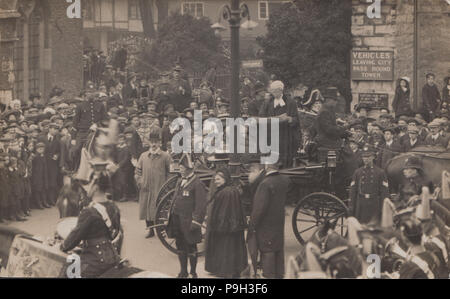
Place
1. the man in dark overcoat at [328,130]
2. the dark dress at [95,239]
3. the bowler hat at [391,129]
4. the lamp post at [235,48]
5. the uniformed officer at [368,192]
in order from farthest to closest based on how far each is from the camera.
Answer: the bowler hat at [391,129]
the man in dark overcoat at [328,130]
the lamp post at [235,48]
the uniformed officer at [368,192]
the dark dress at [95,239]

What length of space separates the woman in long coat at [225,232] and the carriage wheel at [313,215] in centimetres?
77

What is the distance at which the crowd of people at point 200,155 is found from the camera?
14.2m

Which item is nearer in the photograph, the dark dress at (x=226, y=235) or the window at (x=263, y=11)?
the dark dress at (x=226, y=235)

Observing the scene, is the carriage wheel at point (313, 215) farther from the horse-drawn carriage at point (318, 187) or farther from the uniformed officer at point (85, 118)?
the uniformed officer at point (85, 118)

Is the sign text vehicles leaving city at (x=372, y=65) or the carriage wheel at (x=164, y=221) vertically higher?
the sign text vehicles leaving city at (x=372, y=65)

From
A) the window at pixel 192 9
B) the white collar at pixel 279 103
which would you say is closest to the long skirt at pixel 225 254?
the white collar at pixel 279 103

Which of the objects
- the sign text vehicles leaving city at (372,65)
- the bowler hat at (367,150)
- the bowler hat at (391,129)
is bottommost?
the bowler hat at (367,150)

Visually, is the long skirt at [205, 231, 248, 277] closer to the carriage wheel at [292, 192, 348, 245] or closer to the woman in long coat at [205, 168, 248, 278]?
the woman in long coat at [205, 168, 248, 278]

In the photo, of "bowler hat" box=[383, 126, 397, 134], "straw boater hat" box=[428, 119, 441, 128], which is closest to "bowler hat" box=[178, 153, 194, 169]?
"bowler hat" box=[383, 126, 397, 134]

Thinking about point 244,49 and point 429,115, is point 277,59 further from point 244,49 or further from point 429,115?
point 429,115

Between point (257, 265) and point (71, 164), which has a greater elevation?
point (71, 164)

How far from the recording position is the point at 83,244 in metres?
14.1
